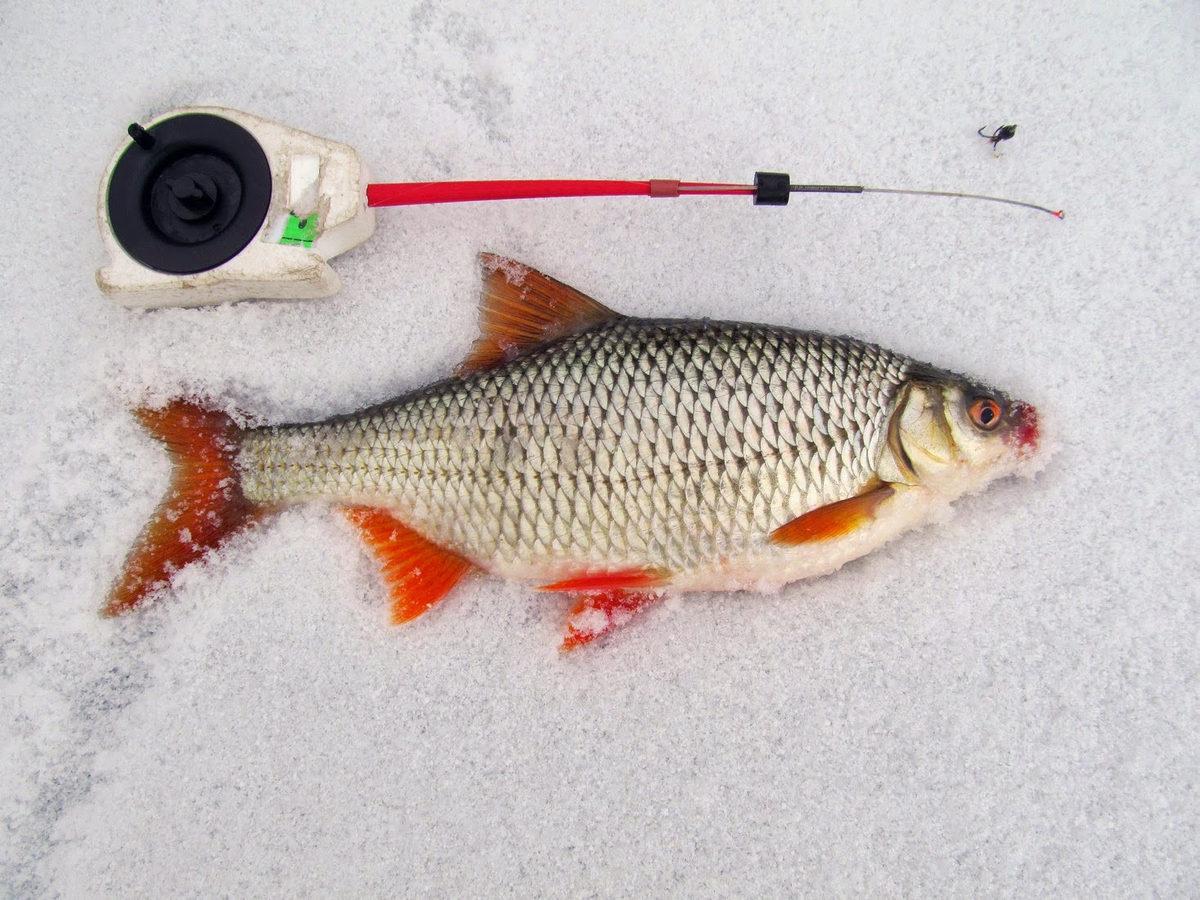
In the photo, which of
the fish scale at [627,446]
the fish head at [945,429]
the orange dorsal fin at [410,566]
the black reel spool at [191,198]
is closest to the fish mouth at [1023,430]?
the fish head at [945,429]

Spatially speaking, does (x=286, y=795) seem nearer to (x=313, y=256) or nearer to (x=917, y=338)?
(x=313, y=256)

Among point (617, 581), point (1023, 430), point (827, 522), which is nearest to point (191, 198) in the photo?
point (617, 581)

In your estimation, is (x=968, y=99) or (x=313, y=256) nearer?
(x=313, y=256)

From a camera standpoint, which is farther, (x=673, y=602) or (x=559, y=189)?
(x=673, y=602)

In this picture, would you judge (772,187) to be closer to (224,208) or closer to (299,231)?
(299,231)

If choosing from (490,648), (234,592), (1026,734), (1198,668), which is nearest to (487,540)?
(490,648)

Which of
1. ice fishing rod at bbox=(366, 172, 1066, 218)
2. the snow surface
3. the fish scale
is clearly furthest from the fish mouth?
ice fishing rod at bbox=(366, 172, 1066, 218)
